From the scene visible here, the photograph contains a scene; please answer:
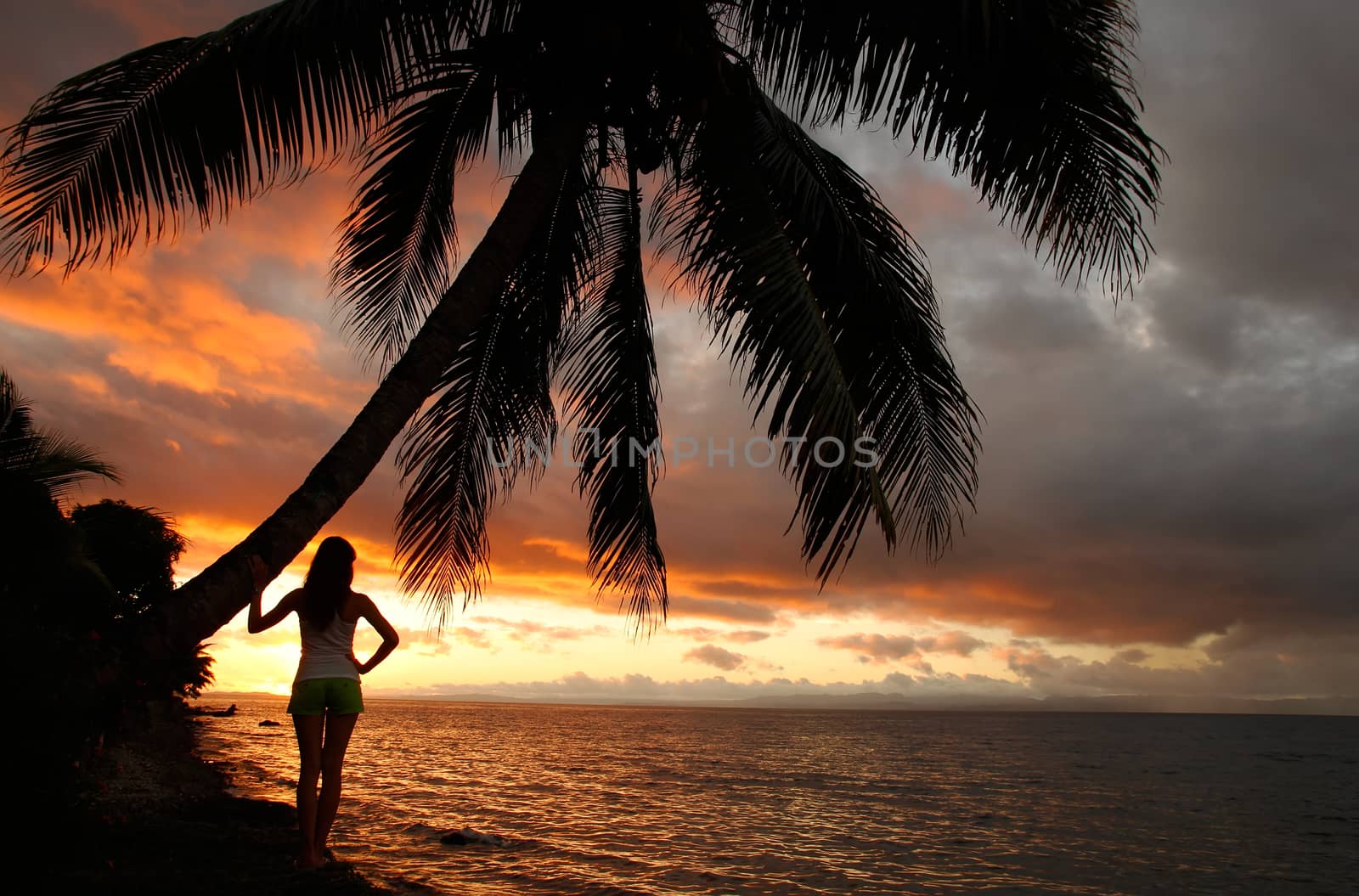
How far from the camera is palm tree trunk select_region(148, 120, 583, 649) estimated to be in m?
3.80

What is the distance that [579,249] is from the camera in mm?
8281

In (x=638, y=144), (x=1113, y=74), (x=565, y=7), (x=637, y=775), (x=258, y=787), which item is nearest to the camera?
(x=1113, y=74)

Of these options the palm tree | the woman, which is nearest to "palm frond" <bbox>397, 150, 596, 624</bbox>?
the palm tree

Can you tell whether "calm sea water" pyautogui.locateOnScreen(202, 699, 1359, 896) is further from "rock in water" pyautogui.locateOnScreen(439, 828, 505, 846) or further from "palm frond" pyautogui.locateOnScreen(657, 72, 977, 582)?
"palm frond" pyautogui.locateOnScreen(657, 72, 977, 582)

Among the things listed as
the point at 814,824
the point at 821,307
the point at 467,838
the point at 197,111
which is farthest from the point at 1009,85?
the point at 814,824

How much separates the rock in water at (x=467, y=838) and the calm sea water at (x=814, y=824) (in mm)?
239

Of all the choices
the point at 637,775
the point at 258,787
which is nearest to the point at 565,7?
the point at 258,787

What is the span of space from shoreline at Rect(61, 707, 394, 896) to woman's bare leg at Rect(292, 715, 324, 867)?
0.11m

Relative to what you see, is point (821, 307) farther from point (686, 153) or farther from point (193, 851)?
point (193, 851)

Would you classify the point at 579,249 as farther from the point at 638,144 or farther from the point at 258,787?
the point at 258,787

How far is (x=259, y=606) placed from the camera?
13.7 ft

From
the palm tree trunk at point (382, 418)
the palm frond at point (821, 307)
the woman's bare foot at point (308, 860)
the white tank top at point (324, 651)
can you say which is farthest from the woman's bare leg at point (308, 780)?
the palm frond at point (821, 307)

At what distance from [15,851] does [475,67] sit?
19.6ft

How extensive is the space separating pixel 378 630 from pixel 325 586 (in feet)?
1.50
